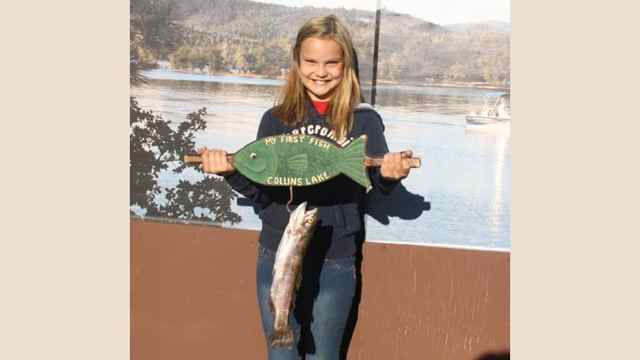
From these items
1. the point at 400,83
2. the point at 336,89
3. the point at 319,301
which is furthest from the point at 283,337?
the point at 400,83

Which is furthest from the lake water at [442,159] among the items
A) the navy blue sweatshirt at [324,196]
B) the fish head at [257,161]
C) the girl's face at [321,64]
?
the fish head at [257,161]

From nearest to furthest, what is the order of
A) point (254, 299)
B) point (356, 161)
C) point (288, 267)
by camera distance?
point (288, 267)
point (356, 161)
point (254, 299)

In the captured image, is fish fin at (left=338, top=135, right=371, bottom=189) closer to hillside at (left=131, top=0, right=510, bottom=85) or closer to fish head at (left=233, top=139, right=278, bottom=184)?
fish head at (left=233, top=139, right=278, bottom=184)

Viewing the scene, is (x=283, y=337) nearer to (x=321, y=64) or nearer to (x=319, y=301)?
(x=319, y=301)

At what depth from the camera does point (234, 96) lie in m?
4.61

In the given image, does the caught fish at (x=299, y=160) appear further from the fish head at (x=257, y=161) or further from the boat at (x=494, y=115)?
the boat at (x=494, y=115)

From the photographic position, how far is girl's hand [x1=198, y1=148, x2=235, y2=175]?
4145 mm

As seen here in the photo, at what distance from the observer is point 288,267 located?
396 cm

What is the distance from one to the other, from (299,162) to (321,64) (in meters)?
0.39

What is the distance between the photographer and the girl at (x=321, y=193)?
Answer: 4195mm

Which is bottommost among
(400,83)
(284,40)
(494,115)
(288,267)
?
(288,267)

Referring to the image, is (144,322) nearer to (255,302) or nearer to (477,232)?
(255,302)

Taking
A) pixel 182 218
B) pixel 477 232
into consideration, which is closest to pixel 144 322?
pixel 182 218

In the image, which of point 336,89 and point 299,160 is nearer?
point 299,160
